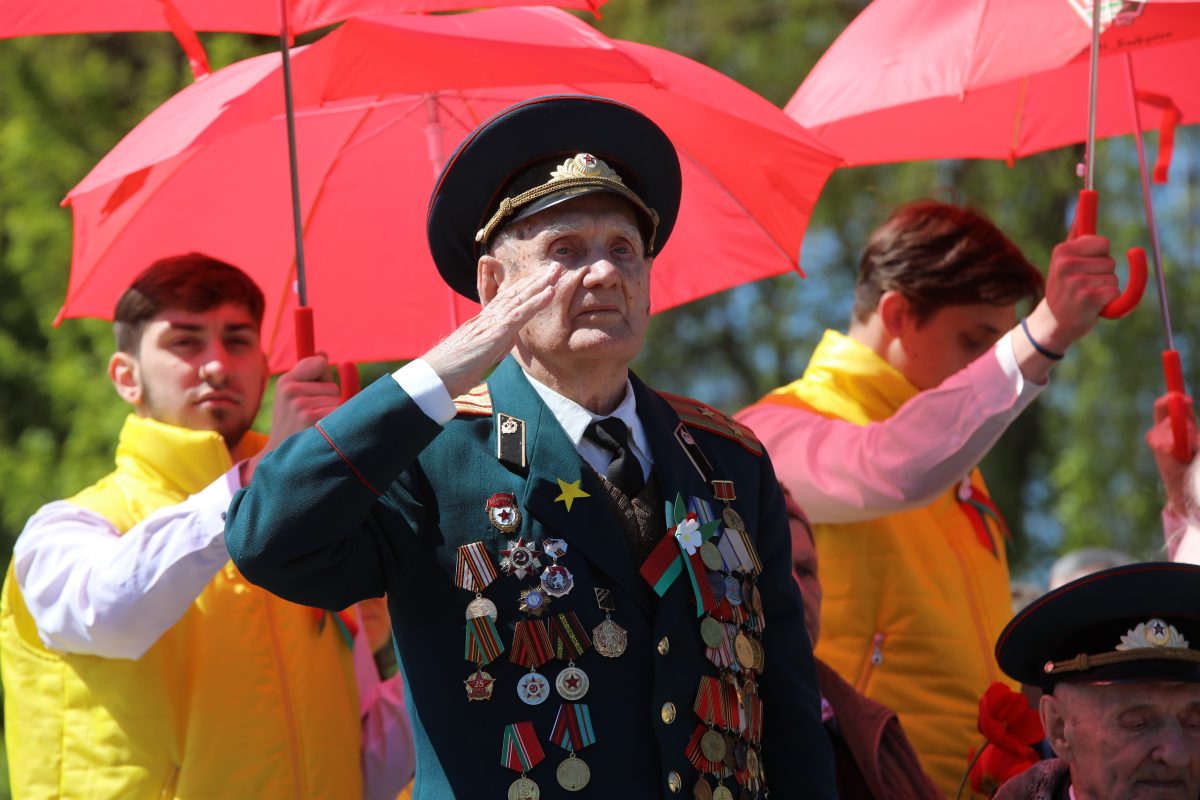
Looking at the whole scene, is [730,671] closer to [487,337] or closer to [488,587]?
[488,587]

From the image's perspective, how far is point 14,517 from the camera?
32.5 feet

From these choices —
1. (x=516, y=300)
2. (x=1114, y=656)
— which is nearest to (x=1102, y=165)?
(x=1114, y=656)

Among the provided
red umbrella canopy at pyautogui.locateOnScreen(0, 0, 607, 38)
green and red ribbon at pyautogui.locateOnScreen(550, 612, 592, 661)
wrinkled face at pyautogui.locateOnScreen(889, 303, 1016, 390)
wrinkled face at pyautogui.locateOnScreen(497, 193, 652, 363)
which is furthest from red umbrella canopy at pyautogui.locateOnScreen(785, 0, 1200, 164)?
green and red ribbon at pyautogui.locateOnScreen(550, 612, 592, 661)

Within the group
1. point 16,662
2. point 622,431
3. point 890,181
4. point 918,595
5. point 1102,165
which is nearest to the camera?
point 622,431

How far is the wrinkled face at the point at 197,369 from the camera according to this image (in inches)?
180

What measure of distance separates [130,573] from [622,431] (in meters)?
1.36

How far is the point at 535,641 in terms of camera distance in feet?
9.75

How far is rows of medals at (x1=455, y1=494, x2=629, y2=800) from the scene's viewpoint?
9.62 feet

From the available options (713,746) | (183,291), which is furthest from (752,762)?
(183,291)

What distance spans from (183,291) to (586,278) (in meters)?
1.82

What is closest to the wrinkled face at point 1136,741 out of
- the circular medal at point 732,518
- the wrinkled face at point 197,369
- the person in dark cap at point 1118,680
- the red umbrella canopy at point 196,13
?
the person in dark cap at point 1118,680

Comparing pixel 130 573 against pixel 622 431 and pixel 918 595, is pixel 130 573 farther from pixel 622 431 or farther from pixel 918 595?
pixel 918 595

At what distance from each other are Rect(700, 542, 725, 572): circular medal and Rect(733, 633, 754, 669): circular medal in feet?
0.42

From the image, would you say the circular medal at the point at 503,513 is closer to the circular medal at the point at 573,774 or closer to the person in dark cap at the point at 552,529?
the person in dark cap at the point at 552,529
